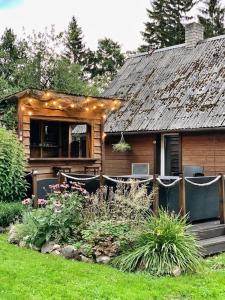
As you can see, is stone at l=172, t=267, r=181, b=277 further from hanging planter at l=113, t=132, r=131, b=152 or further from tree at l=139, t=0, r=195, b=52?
tree at l=139, t=0, r=195, b=52

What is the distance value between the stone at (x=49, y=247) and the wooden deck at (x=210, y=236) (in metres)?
2.46

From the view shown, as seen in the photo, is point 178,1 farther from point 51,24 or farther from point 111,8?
point 51,24

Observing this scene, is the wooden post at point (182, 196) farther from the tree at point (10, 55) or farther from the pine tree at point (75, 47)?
the pine tree at point (75, 47)

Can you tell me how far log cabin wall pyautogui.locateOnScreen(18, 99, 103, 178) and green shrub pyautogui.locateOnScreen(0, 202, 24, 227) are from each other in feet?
9.32

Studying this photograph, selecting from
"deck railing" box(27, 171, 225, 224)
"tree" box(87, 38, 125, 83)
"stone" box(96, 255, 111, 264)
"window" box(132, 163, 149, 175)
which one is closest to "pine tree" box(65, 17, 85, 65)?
"tree" box(87, 38, 125, 83)

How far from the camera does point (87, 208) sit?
786cm

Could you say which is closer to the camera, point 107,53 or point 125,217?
point 125,217

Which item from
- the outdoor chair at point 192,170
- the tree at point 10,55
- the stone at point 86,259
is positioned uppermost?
the tree at point 10,55

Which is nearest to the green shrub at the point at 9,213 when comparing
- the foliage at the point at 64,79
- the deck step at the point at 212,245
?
the deck step at the point at 212,245

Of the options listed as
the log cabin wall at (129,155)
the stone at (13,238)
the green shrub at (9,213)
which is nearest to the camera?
the stone at (13,238)

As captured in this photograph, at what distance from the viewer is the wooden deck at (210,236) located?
24.7 feet

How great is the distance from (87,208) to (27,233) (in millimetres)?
1258

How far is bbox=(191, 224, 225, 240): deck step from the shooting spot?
7.85 metres

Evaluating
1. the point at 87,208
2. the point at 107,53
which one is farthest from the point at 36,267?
the point at 107,53
